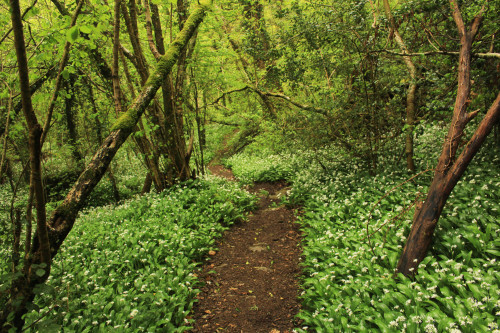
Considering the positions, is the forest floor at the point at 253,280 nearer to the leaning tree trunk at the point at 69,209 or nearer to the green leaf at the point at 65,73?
the leaning tree trunk at the point at 69,209

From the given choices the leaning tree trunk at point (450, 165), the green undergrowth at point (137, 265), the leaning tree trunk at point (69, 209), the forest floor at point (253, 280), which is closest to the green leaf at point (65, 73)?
the leaning tree trunk at point (69, 209)

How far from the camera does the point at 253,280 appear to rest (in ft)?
16.8

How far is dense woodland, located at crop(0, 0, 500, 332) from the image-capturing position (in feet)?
9.75

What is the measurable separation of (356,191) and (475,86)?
132 inches

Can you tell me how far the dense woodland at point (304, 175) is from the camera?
2.97m

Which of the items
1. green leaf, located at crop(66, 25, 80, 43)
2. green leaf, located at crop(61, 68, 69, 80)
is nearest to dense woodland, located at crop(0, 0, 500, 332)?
green leaf, located at crop(66, 25, 80, 43)

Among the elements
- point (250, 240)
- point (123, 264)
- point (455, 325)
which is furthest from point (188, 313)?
point (455, 325)

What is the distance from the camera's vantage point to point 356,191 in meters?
7.22

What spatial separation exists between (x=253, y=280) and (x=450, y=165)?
12.2 ft

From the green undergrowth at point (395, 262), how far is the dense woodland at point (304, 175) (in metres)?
0.03

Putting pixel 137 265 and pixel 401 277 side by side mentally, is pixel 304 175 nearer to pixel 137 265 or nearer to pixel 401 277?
pixel 401 277

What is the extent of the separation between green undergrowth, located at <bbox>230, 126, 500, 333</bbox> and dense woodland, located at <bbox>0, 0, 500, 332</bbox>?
3cm

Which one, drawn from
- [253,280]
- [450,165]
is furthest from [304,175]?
[450,165]

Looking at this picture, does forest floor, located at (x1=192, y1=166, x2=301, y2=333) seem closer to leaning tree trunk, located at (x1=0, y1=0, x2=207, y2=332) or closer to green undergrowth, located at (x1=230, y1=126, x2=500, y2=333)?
green undergrowth, located at (x1=230, y1=126, x2=500, y2=333)
